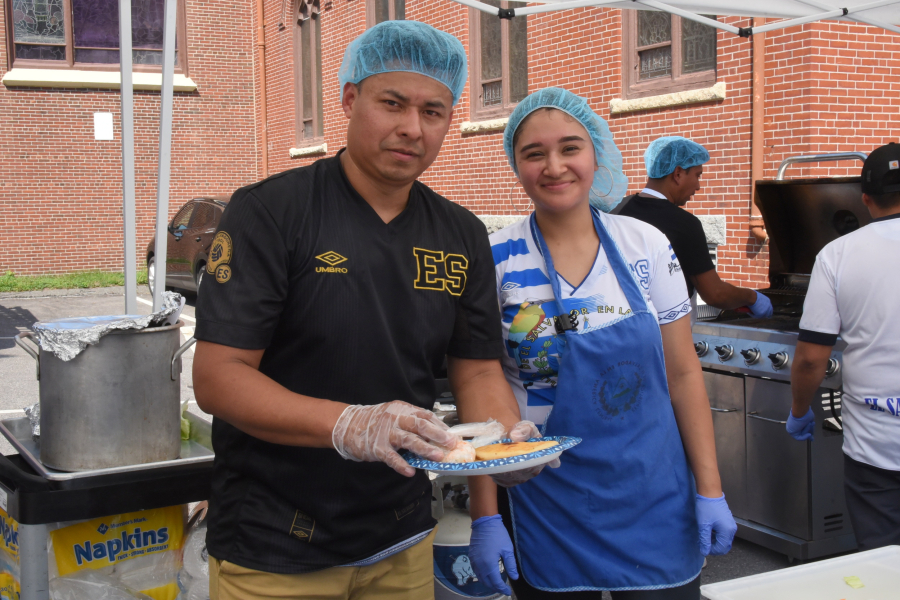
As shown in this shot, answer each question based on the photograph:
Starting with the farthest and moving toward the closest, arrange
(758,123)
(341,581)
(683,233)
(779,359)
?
(758,123) < (683,233) < (779,359) < (341,581)

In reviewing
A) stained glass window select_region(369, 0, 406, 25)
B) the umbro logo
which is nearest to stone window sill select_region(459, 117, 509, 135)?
stained glass window select_region(369, 0, 406, 25)

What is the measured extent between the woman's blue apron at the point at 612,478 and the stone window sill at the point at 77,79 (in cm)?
1502

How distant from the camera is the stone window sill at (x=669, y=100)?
8102mm

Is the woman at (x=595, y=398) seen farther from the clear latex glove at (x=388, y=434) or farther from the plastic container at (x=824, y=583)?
the clear latex glove at (x=388, y=434)

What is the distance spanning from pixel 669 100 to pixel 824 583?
770 centimetres

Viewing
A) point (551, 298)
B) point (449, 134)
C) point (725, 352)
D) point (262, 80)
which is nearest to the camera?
point (551, 298)

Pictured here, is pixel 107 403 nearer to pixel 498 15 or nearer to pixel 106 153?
pixel 498 15

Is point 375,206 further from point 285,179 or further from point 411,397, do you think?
point 411,397

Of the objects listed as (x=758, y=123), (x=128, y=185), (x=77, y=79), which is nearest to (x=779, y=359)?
(x=128, y=185)

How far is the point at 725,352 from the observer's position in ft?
13.5

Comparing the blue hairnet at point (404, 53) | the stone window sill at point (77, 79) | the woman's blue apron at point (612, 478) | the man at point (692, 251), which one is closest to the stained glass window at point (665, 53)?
the man at point (692, 251)

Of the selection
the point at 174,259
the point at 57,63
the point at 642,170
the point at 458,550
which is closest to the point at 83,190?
the point at 57,63

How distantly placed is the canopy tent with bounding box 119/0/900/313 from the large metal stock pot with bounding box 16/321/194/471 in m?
0.46

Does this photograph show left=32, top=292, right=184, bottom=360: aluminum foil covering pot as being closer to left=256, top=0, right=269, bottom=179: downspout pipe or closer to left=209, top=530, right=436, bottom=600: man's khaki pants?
left=209, top=530, right=436, bottom=600: man's khaki pants
